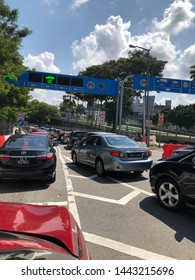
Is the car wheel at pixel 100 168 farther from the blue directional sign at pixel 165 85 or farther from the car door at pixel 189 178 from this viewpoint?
the blue directional sign at pixel 165 85

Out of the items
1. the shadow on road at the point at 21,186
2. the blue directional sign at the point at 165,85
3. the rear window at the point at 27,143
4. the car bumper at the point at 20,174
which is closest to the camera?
the car bumper at the point at 20,174

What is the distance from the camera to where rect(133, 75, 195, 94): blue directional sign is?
1229 inches

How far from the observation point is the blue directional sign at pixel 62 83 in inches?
1161

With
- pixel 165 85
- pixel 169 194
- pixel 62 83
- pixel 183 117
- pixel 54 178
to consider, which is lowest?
pixel 54 178

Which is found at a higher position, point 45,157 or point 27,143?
point 27,143

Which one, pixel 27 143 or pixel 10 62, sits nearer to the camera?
pixel 27 143

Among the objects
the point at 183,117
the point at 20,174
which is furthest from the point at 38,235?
the point at 183,117

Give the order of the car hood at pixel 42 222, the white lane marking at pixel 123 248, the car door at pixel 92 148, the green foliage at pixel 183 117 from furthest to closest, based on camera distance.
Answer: the green foliage at pixel 183 117, the car door at pixel 92 148, the white lane marking at pixel 123 248, the car hood at pixel 42 222

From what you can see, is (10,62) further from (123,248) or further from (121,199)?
(123,248)

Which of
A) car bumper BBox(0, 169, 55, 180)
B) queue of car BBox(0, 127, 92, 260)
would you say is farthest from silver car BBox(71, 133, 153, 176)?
queue of car BBox(0, 127, 92, 260)

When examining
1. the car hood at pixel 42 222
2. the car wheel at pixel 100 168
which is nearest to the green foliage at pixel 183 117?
the car wheel at pixel 100 168

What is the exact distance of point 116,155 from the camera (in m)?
9.04

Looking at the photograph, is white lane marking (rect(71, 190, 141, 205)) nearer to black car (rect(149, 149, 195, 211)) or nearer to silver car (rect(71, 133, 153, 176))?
black car (rect(149, 149, 195, 211))

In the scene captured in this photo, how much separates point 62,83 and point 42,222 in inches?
1139
